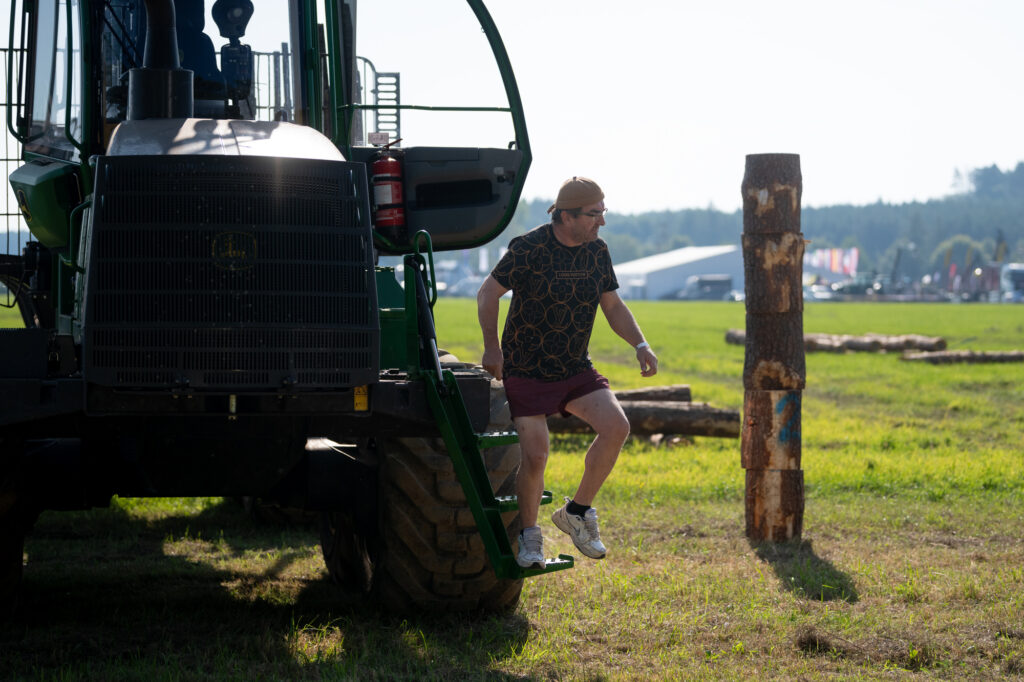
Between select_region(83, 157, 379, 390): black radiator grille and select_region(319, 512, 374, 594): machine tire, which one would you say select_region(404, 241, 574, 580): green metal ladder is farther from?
select_region(319, 512, 374, 594): machine tire

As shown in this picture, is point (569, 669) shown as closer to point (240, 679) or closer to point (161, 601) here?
point (240, 679)

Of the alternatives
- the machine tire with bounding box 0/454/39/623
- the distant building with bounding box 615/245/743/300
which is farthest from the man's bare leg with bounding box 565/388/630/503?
the distant building with bounding box 615/245/743/300

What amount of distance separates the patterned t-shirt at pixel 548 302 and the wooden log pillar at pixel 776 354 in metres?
3.00

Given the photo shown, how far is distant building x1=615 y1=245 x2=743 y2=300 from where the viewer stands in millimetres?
154000

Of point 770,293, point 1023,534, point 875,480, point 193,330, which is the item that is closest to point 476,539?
point 193,330

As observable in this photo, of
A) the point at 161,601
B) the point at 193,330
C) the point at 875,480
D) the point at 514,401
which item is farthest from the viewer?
the point at 875,480

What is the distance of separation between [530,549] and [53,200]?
289 centimetres

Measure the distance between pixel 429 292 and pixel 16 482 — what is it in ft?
6.67

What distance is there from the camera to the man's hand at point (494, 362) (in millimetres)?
5820

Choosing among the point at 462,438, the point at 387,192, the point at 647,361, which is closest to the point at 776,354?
the point at 647,361

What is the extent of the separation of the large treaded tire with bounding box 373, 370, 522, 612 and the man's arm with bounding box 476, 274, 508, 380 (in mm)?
560

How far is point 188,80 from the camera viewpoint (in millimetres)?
6445

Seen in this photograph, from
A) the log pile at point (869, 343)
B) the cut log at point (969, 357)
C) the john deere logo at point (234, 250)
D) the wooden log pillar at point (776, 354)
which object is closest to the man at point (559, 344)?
the john deere logo at point (234, 250)

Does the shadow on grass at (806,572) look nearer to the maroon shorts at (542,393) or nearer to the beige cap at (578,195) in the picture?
the maroon shorts at (542,393)
